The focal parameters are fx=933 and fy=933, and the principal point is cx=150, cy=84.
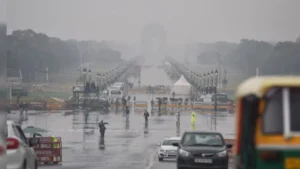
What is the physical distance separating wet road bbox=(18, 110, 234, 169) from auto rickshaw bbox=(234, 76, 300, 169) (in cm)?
1579

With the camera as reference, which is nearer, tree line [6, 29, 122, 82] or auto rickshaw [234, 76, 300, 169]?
auto rickshaw [234, 76, 300, 169]

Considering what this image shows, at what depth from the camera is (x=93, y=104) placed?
80125 mm

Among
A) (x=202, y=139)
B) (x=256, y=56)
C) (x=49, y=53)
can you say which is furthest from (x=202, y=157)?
(x=49, y=53)

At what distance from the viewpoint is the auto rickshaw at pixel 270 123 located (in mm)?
9422

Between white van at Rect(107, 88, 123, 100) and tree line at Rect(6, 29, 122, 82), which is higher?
tree line at Rect(6, 29, 122, 82)

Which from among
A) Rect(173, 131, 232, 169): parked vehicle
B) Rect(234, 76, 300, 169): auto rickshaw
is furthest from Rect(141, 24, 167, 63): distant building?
Rect(234, 76, 300, 169): auto rickshaw

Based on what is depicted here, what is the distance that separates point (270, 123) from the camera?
974 cm

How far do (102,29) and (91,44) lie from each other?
3.40m

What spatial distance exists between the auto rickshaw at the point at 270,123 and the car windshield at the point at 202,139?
41.1 ft

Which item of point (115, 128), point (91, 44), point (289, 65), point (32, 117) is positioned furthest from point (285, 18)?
point (91, 44)

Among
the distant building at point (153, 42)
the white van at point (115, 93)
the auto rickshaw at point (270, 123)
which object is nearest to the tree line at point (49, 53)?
the white van at point (115, 93)

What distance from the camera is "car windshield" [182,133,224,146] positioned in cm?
2252

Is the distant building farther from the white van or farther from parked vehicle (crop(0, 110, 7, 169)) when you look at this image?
parked vehicle (crop(0, 110, 7, 169))

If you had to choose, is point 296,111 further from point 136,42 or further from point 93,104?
point 136,42
